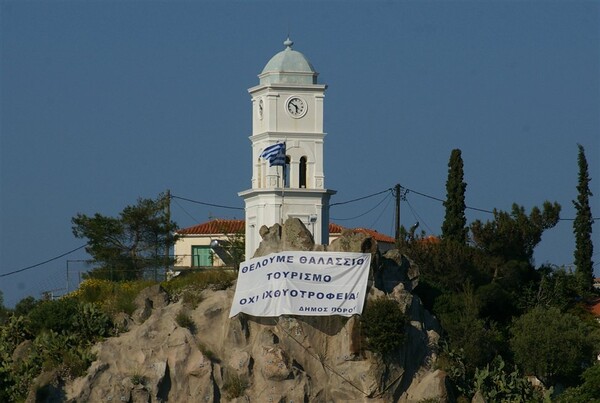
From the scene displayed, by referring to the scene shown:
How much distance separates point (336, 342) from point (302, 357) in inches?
58.5

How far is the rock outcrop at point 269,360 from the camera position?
72.2 metres

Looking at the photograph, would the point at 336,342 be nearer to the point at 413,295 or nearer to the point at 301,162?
the point at 413,295

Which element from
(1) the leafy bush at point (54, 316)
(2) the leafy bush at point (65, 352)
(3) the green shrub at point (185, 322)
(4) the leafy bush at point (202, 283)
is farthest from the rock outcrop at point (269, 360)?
(1) the leafy bush at point (54, 316)

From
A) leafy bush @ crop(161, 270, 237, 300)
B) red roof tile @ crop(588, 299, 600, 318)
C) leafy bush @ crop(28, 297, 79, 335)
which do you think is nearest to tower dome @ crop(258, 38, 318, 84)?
leafy bush @ crop(161, 270, 237, 300)

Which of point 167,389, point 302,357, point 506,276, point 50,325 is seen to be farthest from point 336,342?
point 506,276

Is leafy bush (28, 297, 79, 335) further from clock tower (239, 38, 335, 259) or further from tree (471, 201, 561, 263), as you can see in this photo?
tree (471, 201, 561, 263)

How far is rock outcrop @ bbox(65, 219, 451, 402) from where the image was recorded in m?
72.2

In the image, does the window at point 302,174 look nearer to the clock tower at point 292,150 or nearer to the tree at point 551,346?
the clock tower at point 292,150

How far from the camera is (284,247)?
74562 mm

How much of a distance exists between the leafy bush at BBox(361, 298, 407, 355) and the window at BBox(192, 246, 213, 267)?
32876mm

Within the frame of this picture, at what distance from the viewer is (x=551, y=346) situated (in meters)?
80.0

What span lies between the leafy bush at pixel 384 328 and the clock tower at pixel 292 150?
34.9 feet

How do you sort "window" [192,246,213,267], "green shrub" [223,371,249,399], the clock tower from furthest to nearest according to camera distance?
"window" [192,246,213,267]
the clock tower
"green shrub" [223,371,249,399]

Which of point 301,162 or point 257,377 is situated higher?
point 301,162
